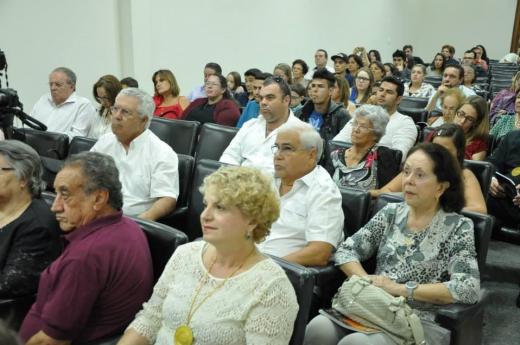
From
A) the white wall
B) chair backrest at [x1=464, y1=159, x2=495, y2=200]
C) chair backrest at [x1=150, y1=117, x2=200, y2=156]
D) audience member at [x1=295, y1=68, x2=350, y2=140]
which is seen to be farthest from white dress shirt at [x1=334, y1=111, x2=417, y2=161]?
the white wall

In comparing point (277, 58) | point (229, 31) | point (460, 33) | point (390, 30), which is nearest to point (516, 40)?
point (460, 33)

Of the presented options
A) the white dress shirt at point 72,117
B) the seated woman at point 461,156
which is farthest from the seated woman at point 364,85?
the seated woman at point 461,156

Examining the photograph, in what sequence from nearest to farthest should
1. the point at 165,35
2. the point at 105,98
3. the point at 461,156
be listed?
the point at 461,156, the point at 105,98, the point at 165,35

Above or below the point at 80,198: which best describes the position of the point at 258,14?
above

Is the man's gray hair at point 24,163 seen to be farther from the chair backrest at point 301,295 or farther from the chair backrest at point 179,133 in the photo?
the chair backrest at point 179,133

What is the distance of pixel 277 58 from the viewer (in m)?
9.78

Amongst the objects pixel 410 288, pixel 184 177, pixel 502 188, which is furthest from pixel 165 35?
pixel 410 288

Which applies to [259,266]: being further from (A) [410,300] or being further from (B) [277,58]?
(B) [277,58]

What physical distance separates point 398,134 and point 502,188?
2.76ft

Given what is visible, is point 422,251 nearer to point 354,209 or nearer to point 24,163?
point 354,209

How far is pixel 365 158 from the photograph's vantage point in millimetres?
3102

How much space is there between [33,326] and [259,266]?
27.6 inches

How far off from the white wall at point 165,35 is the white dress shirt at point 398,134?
376 cm

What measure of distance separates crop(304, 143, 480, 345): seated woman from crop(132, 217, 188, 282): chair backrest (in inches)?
21.3
